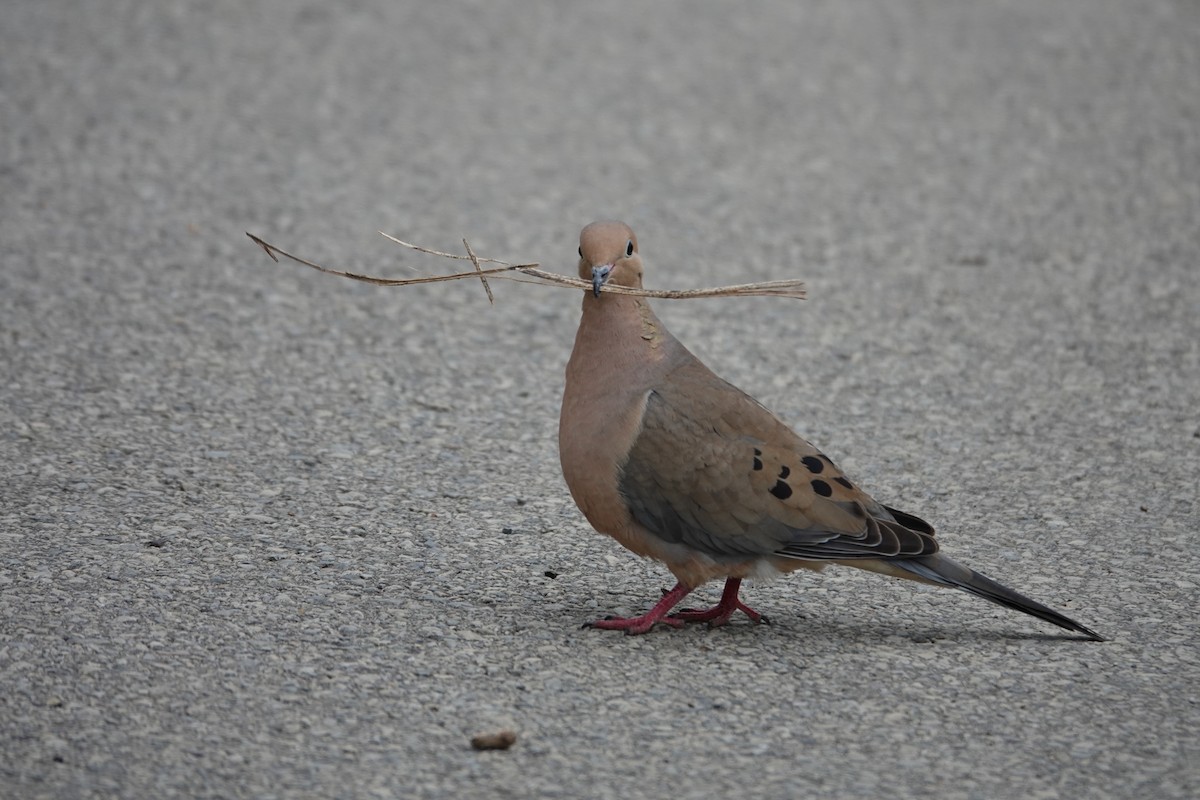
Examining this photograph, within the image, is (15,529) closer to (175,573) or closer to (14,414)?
(175,573)

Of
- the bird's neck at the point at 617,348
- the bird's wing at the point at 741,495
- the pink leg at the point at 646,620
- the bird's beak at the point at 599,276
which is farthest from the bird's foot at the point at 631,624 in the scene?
the bird's beak at the point at 599,276

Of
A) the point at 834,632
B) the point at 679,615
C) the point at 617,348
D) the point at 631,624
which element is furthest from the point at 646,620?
the point at 617,348

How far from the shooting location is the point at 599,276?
3.98 metres

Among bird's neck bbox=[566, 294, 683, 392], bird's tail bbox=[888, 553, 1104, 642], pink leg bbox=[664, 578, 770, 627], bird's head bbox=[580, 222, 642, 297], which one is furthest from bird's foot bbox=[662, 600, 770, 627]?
bird's head bbox=[580, 222, 642, 297]

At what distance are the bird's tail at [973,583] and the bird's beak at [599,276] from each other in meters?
1.10

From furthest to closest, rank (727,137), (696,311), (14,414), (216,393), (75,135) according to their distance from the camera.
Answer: (727,137) < (75,135) < (696,311) < (216,393) < (14,414)

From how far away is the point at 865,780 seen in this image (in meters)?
3.34

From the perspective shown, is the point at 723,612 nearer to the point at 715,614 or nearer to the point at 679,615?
the point at 715,614

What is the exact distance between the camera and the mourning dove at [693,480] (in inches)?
154

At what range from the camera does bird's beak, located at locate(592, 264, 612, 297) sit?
3955 millimetres

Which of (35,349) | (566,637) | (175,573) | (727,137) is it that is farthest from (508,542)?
(727,137)

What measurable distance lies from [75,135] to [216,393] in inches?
131

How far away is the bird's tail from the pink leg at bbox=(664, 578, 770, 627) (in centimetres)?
48

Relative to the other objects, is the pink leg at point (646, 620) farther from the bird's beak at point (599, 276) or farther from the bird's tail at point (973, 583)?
the bird's beak at point (599, 276)
